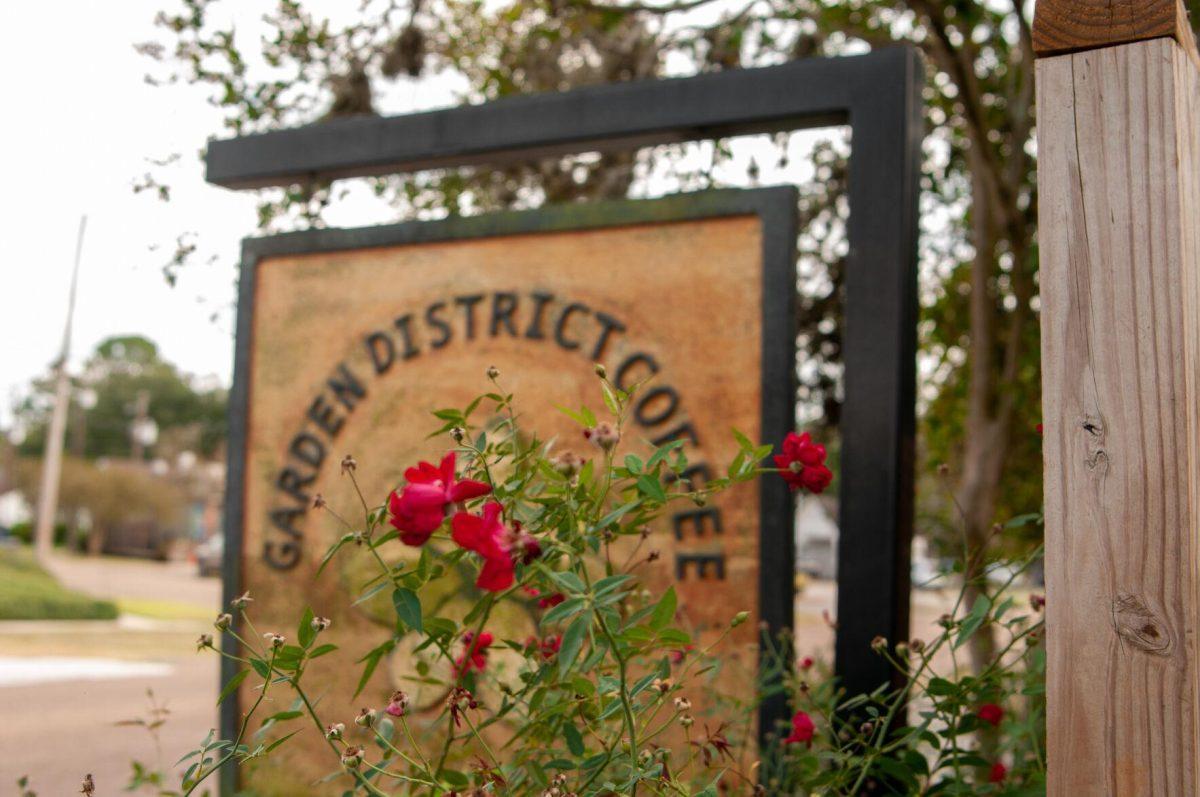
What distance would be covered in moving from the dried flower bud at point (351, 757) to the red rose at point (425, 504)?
261mm

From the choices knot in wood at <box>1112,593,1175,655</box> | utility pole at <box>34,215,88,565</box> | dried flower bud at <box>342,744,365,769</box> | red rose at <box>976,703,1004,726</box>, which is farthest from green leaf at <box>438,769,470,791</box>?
utility pole at <box>34,215,88,565</box>

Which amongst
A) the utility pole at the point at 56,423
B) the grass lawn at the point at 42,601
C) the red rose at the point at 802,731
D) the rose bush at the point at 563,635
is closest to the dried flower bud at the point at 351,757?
the rose bush at the point at 563,635

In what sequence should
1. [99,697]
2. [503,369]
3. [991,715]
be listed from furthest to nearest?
[99,697] < [503,369] < [991,715]

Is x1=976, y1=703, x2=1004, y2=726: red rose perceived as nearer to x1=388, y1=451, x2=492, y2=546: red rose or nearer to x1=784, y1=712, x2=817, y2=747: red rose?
x1=784, y1=712, x2=817, y2=747: red rose

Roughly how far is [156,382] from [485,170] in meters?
59.6

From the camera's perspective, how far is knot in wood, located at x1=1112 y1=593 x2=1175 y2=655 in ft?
4.33

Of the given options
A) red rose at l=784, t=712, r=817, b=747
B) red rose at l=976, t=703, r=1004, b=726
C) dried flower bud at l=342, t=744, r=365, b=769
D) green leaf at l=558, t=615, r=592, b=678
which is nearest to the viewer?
green leaf at l=558, t=615, r=592, b=678

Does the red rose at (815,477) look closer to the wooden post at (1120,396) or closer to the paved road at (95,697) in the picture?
the wooden post at (1120,396)

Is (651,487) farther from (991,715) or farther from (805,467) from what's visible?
(991,715)

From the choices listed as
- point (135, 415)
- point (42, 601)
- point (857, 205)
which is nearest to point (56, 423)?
point (42, 601)

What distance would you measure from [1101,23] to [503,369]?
235cm

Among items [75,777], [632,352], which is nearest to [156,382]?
[75,777]

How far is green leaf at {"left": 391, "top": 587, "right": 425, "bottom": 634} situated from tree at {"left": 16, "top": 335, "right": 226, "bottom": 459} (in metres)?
60.1

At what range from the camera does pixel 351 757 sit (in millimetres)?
1363
